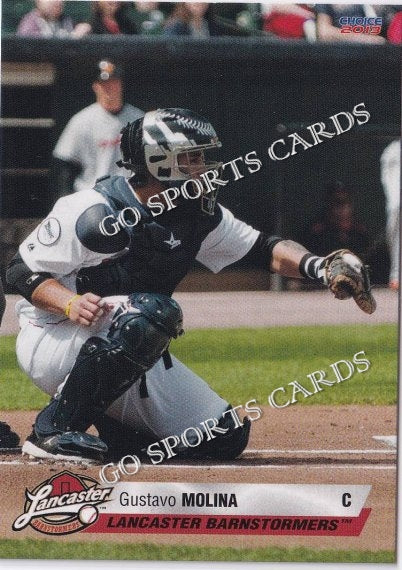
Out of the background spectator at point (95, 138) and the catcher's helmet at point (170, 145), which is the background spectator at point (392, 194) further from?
the background spectator at point (95, 138)

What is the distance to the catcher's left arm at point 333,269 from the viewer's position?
8.41 meters

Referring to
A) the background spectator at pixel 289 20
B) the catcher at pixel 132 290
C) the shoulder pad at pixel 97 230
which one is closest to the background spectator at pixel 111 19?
the catcher at pixel 132 290

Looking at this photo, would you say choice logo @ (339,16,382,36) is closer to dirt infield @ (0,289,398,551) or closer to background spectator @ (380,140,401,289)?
background spectator @ (380,140,401,289)

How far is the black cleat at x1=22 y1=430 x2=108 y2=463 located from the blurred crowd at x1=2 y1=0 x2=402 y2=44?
75.2 inches

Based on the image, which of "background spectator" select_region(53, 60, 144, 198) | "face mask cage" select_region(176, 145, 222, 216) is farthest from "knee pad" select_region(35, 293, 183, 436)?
"background spectator" select_region(53, 60, 144, 198)

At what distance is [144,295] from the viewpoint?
827cm

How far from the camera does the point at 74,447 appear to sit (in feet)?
27.3

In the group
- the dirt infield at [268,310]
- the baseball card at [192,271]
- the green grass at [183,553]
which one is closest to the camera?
the green grass at [183,553]

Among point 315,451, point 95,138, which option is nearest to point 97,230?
point 95,138

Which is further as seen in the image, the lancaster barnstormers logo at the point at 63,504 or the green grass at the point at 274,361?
the green grass at the point at 274,361

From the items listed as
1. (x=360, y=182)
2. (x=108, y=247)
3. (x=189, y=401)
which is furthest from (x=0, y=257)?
(x=360, y=182)

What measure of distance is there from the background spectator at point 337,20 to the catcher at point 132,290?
71 cm

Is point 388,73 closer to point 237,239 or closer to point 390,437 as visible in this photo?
point 237,239

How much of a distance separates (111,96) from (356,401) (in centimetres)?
193
